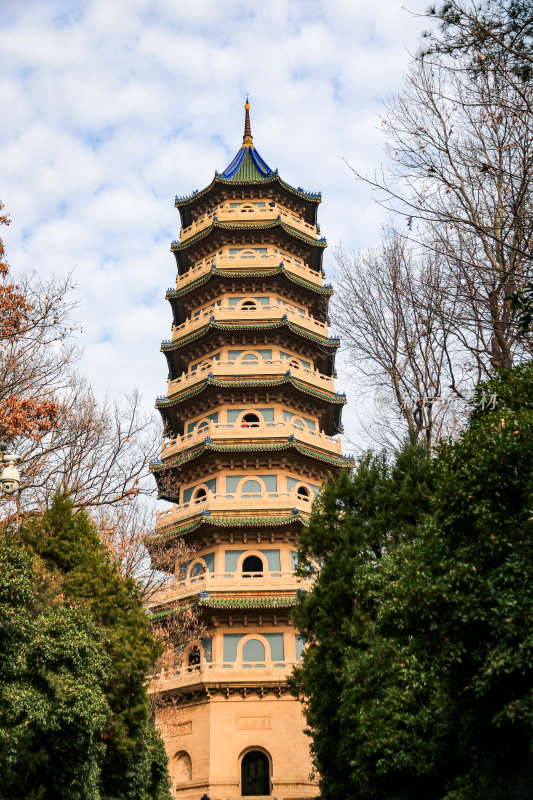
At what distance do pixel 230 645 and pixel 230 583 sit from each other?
5.71ft

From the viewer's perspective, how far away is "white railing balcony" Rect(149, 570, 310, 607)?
71.2ft

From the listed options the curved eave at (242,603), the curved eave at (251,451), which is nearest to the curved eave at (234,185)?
the curved eave at (251,451)

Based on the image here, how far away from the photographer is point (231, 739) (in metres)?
20.5

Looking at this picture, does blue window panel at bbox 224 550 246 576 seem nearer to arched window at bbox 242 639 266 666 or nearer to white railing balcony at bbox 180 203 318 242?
arched window at bbox 242 639 266 666

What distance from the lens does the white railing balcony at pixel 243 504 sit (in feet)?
74.7

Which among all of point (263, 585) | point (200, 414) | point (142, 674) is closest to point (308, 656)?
point (142, 674)

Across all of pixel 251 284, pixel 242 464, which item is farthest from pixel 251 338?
pixel 242 464

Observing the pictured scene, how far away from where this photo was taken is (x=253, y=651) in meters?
21.5

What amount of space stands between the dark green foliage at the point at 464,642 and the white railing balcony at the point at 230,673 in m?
9.54

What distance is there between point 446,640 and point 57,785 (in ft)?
23.5

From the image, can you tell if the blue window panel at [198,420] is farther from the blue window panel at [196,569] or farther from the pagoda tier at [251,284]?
the blue window panel at [196,569]

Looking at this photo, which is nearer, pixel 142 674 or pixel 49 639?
pixel 49 639

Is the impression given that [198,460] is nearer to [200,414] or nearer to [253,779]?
[200,414]

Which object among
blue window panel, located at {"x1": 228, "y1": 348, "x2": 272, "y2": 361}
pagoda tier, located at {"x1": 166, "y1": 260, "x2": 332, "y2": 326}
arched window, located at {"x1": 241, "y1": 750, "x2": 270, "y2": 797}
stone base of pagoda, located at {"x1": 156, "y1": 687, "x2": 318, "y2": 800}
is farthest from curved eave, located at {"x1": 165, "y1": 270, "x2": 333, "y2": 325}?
arched window, located at {"x1": 241, "y1": 750, "x2": 270, "y2": 797}
